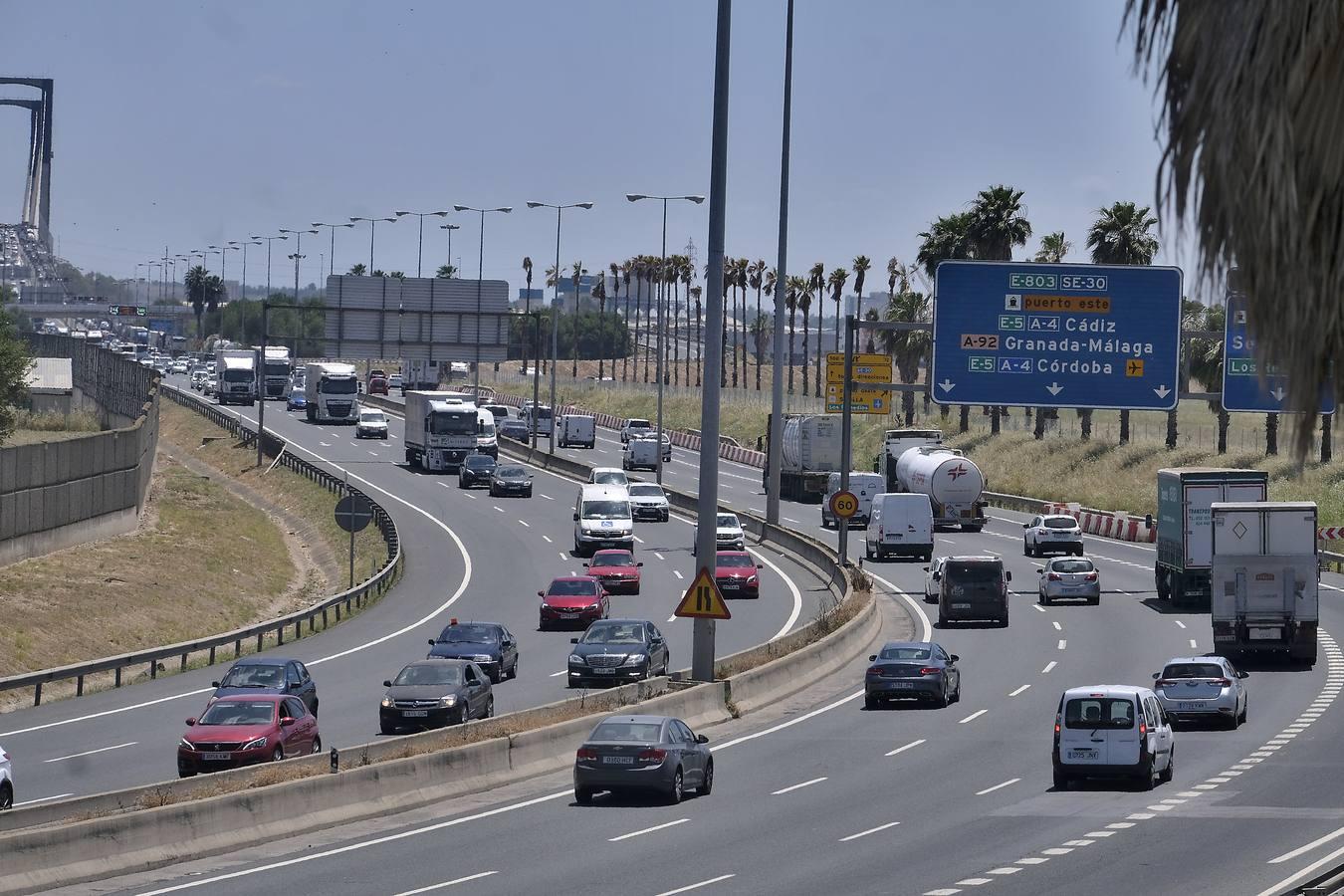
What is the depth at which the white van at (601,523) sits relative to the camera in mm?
64125

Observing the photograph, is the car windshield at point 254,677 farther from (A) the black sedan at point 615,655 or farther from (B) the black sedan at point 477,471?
(B) the black sedan at point 477,471

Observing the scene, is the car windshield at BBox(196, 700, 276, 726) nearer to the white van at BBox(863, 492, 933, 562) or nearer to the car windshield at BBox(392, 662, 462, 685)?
the car windshield at BBox(392, 662, 462, 685)

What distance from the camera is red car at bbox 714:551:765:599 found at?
5409cm

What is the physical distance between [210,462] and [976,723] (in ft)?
257

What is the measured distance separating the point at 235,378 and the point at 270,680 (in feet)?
353

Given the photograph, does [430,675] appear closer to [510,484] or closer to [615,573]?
[615,573]

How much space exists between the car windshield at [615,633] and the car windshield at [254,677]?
816 cm

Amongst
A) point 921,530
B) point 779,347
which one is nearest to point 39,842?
point 779,347

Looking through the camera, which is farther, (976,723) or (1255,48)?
(976,723)

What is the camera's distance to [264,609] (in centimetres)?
5947

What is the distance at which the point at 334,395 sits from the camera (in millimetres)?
121750

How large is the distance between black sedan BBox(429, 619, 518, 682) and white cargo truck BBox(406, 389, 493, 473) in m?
51.6

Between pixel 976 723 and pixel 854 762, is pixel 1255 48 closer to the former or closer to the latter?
pixel 854 762

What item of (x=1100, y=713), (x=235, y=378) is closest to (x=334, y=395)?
(x=235, y=378)
